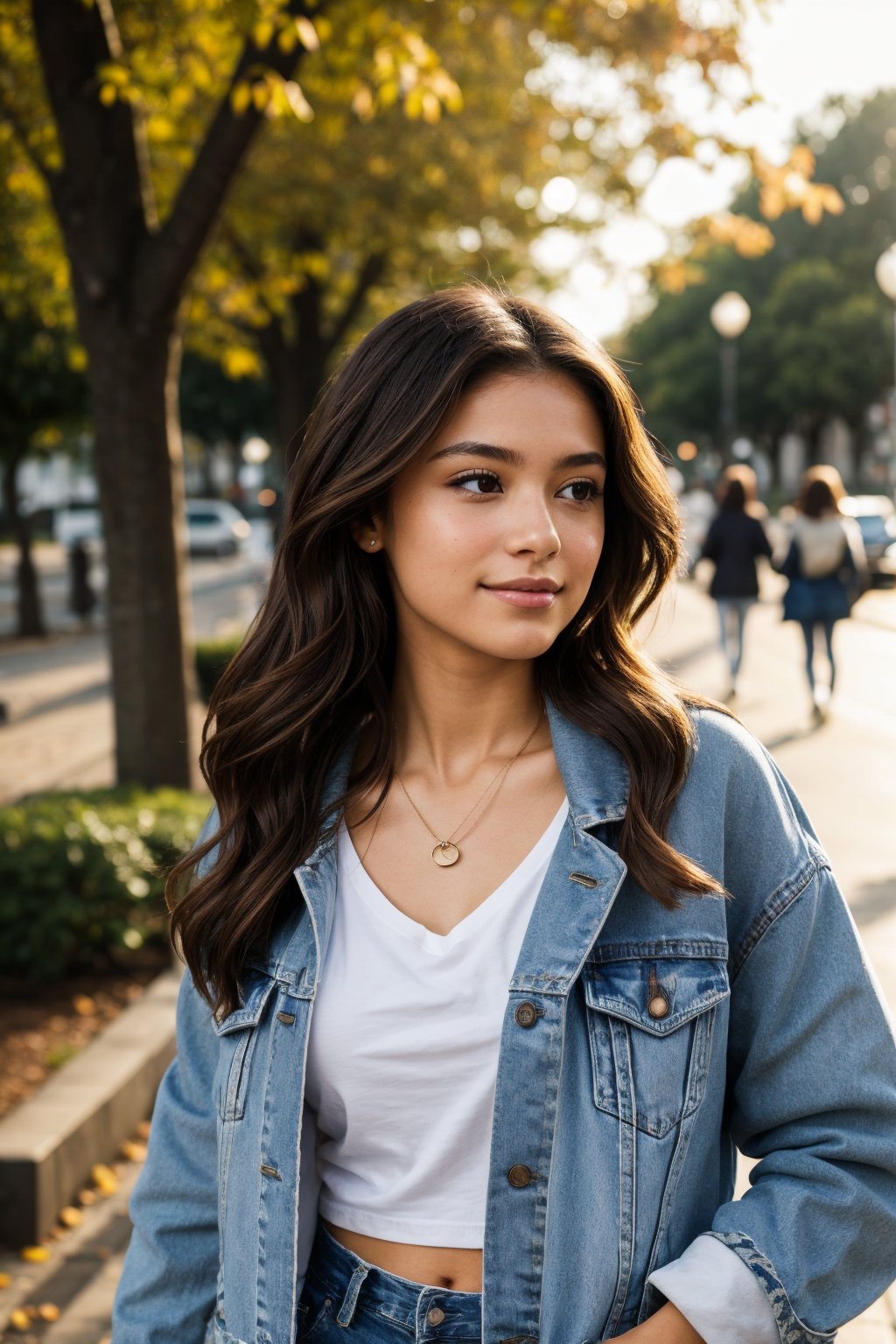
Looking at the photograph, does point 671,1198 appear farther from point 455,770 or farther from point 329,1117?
point 455,770

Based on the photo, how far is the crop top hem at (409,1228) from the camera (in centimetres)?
180

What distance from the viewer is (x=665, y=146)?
8.05 metres

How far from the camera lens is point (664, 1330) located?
1627mm

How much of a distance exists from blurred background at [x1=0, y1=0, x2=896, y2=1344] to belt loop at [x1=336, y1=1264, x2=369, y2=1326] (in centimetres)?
107

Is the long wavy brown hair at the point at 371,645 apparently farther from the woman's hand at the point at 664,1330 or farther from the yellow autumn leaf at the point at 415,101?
the yellow autumn leaf at the point at 415,101

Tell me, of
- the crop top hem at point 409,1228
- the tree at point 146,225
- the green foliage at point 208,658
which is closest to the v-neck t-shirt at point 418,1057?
the crop top hem at point 409,1228

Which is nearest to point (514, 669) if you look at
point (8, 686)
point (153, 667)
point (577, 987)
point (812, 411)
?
point (577, 987)

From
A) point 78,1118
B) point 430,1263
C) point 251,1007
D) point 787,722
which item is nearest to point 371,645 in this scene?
point 251,1007

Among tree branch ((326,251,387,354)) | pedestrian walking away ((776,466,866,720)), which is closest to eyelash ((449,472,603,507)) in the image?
pedestrian walking away ((776,466,866,720))

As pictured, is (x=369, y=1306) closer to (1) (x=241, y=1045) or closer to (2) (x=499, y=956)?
(1) (x=241, y=1045)

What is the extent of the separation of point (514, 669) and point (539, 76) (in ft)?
44.8

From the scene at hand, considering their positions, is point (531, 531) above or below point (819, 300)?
below

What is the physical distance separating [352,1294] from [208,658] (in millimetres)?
12732

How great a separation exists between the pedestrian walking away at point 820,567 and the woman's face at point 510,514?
11041mm
